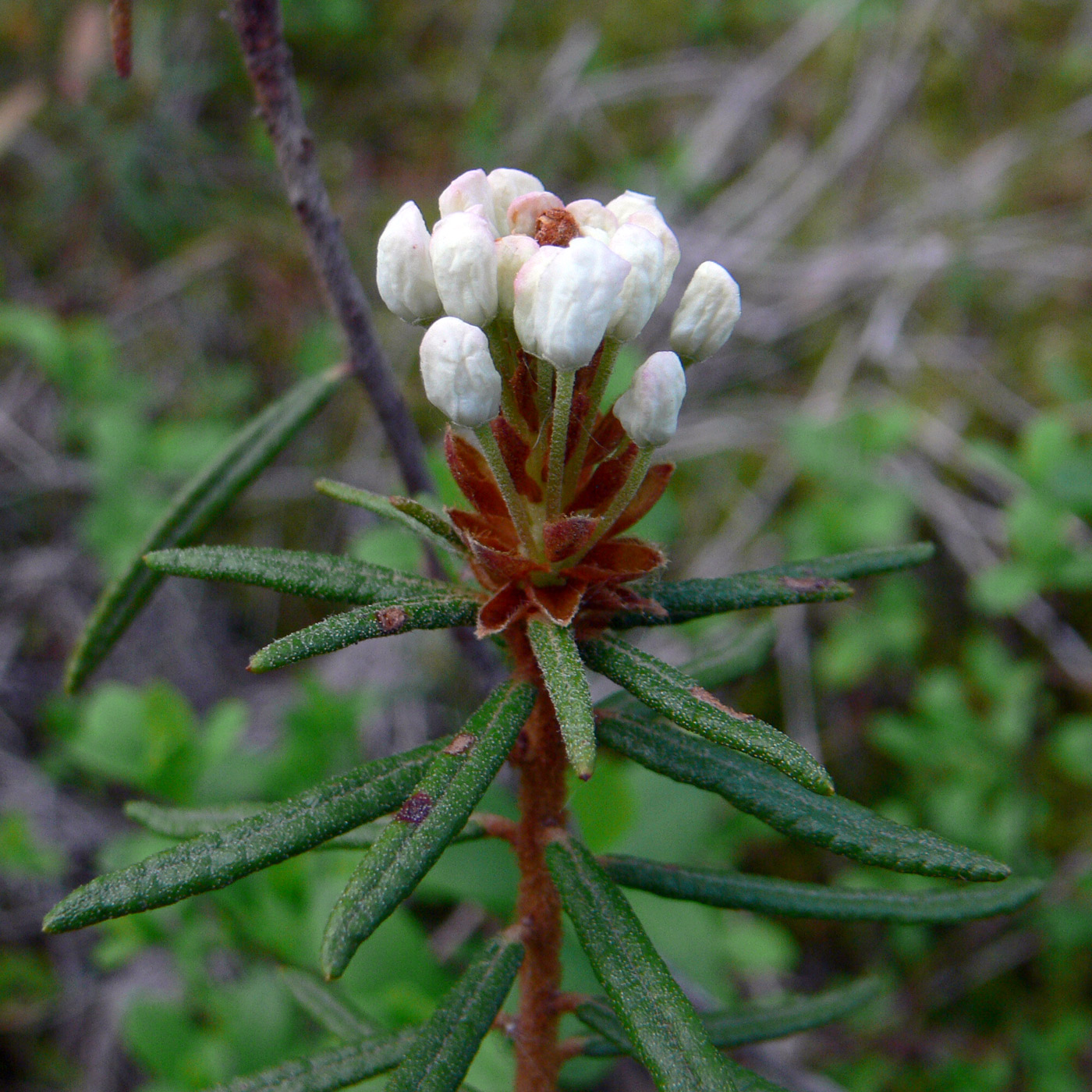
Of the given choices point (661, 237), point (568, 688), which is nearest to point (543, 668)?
point (568, 688)

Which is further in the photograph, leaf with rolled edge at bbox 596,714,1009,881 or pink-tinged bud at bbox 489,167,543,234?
pink-tinged bud at bbox 489,167,543,234

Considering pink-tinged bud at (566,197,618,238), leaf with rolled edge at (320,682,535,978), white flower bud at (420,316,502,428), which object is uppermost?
pink-tinged bud at (566,197,618,238)

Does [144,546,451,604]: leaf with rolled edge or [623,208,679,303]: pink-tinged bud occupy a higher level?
[623,208,679,303]: pink-tinged bud

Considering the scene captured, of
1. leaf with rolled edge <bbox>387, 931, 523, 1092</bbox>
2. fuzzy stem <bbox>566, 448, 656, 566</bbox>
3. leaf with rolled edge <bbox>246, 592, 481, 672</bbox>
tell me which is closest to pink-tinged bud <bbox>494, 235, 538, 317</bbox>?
fuzzy stem <bbox>566, 448, 656, 566</bbox>

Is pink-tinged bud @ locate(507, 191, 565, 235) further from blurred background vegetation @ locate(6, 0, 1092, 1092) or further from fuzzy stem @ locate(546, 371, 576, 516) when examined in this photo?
blurred background vegetation @ locate(6, 0, 1092, 1092)

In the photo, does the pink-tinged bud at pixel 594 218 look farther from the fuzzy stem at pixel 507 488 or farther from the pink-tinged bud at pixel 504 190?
the fuzzy stem at pixel 507 488

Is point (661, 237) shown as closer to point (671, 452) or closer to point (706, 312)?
point (706, 312)

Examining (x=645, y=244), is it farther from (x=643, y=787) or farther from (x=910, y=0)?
(x=910, y=0)

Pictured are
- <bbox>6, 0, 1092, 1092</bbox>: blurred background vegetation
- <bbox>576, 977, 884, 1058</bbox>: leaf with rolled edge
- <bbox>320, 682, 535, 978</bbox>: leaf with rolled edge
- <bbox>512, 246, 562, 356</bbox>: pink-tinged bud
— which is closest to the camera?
<bbox>320, 682, 535, 978</bbox>: leaf with rolled edge
